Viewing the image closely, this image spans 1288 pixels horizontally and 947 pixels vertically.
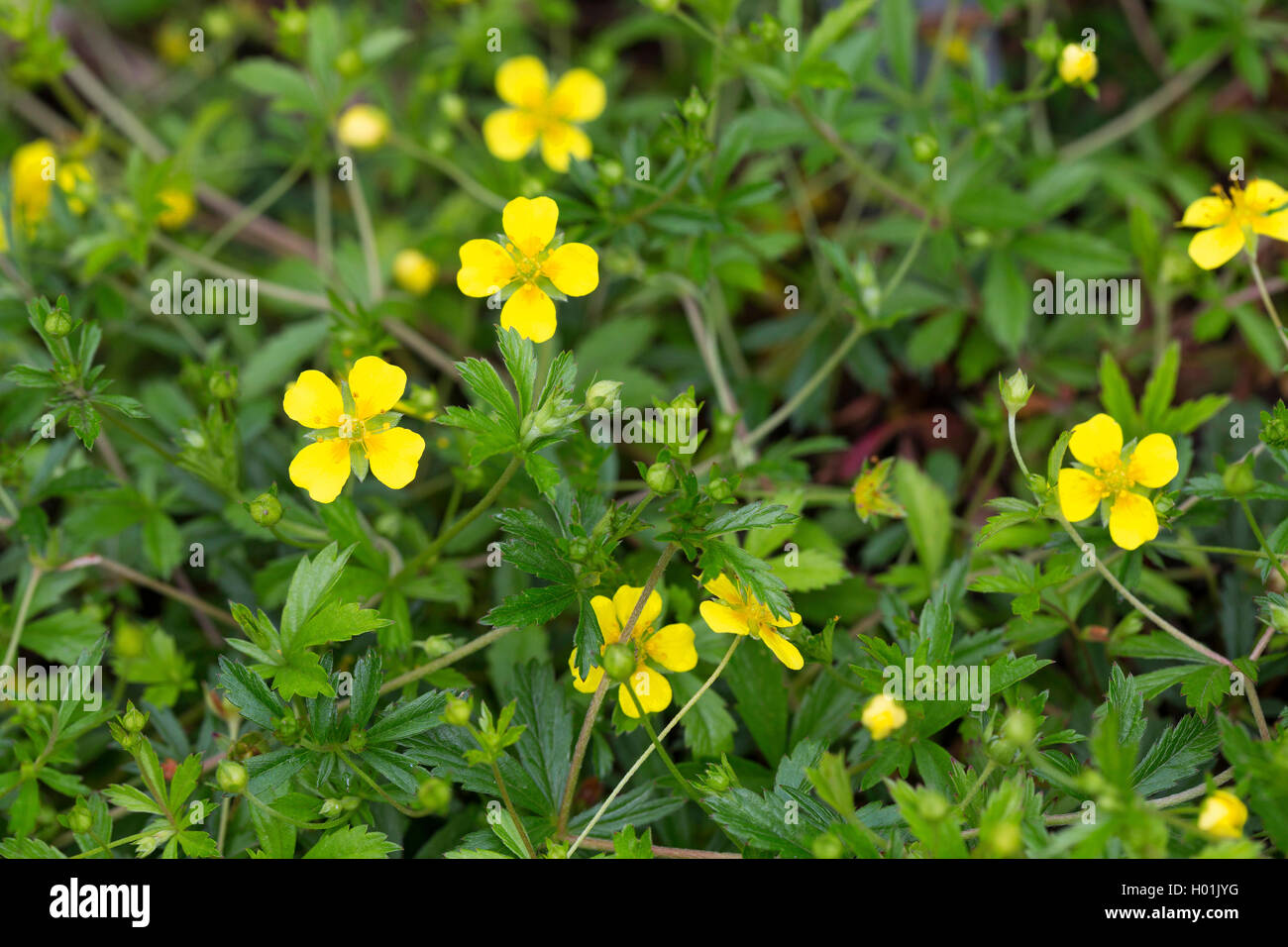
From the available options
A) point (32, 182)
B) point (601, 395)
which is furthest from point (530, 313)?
point (32, 182)

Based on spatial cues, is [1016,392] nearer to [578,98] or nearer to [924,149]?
[924,149]

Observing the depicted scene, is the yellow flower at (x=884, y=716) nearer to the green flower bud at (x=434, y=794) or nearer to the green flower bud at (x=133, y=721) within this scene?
the green flower bud at (x=434, y=794)

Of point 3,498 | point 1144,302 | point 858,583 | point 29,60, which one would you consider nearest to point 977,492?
point 858,583

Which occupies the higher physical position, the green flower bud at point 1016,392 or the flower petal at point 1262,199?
the flower petal at point 1262,199

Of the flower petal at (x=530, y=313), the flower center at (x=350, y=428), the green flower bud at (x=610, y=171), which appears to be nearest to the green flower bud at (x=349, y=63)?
the green flower bud at (x=610, y=171)

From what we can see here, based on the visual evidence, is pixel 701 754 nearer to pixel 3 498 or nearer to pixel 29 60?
pixel 3 498

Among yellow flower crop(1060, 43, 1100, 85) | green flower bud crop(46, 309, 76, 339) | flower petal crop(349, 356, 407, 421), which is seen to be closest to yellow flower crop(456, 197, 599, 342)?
flower petal crop(349, 356, 407, 421)
